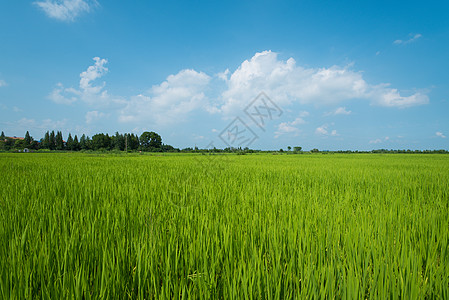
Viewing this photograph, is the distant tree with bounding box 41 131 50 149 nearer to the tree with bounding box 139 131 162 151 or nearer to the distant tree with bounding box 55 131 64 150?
the distant tree with bounding box 55 131 64 150

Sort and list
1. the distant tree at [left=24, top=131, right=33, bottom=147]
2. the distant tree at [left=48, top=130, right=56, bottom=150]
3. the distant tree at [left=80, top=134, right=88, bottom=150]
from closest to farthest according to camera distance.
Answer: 1. the distant tree at [left=24, top=131, right=33, bottom=147]
2. the distant tree at [left=48, top=130, right=56, bottom=150]
3. the distant tree at [left=80, top=134, right=88, bottom=150]

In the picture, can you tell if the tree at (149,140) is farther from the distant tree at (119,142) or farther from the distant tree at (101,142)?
the distant tree at (101,142)

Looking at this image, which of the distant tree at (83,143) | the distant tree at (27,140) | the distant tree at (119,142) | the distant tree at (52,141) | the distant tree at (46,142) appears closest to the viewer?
the distant tree at (119,142)

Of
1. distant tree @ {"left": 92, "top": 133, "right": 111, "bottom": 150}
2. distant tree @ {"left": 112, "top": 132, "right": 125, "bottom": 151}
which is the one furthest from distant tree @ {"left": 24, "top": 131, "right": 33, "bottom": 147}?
distant tree @ {"left": 112, "top": 132, "right": 125, "bottom": 151}

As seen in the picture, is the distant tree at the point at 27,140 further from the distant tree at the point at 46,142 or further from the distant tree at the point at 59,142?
the distant tree at the point at 59,142

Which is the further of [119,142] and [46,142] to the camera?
[46,142]

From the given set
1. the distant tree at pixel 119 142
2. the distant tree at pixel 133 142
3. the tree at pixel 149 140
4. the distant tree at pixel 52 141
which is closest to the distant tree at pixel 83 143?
the distant tree at pixel 52 141

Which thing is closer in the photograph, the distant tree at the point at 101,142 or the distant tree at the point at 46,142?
the distant tree at the point at 101,142

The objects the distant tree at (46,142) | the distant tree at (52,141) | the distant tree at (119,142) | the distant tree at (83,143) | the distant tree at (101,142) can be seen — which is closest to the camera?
the distant tree at (119,142)

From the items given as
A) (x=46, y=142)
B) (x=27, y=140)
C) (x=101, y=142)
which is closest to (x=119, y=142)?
(x=101, y=142)

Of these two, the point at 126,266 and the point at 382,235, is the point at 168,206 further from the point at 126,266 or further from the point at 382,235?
the point at 382,235

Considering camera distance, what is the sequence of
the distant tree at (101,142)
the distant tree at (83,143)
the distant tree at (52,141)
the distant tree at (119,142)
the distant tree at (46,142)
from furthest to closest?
1. the distant tree at (83,143)
2. the distant tree at (52,141)
3. the distant tree at (46,142)
4. the distant tree at (101,142)
5. the distant tree at (119,142)

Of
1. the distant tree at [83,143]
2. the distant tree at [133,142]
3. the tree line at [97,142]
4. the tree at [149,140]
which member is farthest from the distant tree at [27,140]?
the tree at [149,140]

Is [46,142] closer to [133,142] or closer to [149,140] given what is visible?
[133,142]
